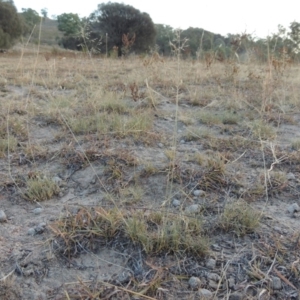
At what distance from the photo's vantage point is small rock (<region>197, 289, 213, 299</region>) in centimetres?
115

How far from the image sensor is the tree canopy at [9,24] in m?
16.3

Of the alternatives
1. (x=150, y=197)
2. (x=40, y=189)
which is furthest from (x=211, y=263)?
(x=40, y=189)

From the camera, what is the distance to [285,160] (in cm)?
221

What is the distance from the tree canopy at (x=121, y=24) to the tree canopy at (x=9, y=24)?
14.4 feet

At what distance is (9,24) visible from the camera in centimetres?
1694

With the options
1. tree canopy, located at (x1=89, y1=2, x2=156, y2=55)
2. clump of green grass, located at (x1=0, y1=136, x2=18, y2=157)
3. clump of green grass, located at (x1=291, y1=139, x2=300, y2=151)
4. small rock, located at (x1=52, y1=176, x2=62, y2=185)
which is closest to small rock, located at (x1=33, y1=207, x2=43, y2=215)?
small rock, located at (x1=52, y1=176, x2=62, y2=185)

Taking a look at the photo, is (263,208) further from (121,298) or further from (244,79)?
(244,79)

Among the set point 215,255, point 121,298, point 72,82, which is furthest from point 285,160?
point 72,82

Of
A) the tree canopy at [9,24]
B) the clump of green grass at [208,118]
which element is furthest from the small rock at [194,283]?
the tree canopy at [9,24]

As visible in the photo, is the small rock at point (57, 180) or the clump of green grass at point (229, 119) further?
the clump of green grass at point (229, 119)

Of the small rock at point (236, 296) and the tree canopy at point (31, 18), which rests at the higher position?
the tree canopy at point (31, 18)

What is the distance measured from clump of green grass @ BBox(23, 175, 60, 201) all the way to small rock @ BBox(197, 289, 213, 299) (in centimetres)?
96

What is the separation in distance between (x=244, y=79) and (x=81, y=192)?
11.8 ft

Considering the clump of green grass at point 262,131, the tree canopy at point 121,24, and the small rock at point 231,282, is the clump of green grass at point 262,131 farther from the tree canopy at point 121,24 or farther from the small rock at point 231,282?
the tree canopy at point 121,24
